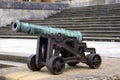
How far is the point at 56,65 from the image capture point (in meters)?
4.90

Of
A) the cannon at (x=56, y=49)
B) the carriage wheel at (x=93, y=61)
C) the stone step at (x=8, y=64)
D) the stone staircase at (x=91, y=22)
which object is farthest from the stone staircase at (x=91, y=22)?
the cannon at (x=56, y=49)

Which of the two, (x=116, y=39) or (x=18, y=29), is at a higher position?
(x=18, y=29)

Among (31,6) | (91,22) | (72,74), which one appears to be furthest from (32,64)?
(31,6)

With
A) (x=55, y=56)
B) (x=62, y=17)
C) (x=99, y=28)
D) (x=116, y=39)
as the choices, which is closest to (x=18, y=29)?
(x=55, y=56)

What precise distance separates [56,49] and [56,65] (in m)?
0.28

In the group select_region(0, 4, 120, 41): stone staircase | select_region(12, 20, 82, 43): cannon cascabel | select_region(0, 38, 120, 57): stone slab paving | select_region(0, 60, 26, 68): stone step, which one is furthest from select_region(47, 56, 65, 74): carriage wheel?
select_region(0, 4, 120, 41): stone staircase

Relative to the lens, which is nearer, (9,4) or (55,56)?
(55,56)

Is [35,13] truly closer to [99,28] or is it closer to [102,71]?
[99,28]

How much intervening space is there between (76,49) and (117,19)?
382 inches

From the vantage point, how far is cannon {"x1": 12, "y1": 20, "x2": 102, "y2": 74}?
486 centimetres

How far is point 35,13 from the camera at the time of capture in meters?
20.5

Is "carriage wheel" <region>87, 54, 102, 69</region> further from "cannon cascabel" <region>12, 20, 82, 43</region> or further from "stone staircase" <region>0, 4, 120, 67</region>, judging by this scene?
"stone staircase" <region>0, 4, 120, 67</region>

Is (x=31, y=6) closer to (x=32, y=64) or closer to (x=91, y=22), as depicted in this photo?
(x=91, y=22)

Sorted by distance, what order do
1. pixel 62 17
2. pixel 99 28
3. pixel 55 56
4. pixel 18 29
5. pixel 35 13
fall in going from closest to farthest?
pixel 18 29 < pixel 55 56 < pixel 99 28 < pixel 62 17 < pixel 35 13
